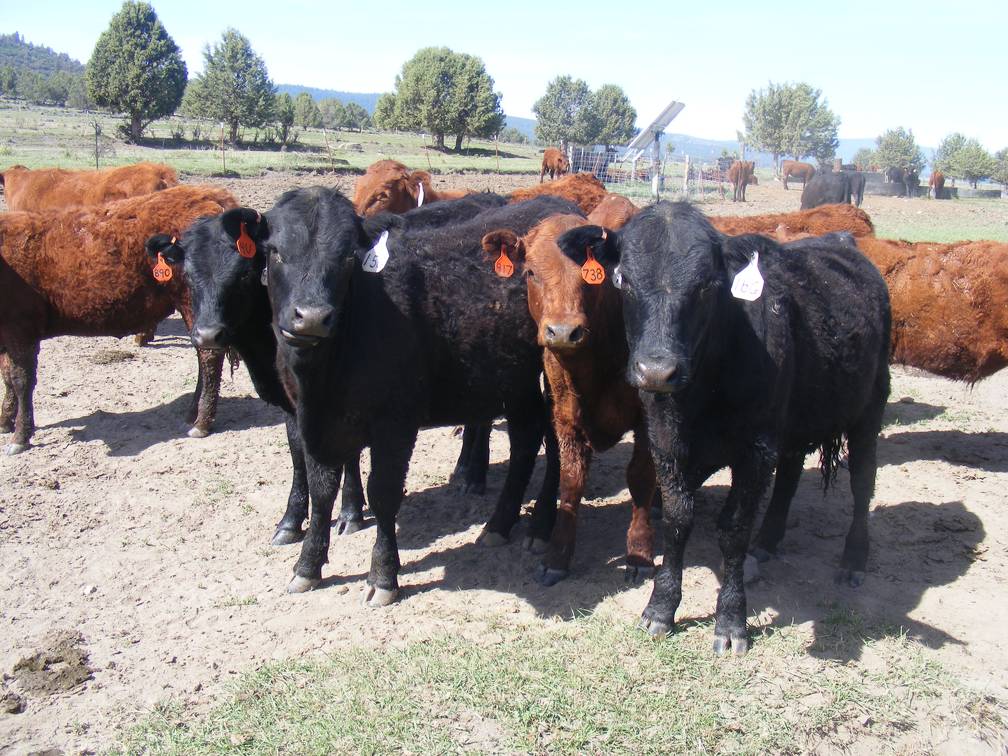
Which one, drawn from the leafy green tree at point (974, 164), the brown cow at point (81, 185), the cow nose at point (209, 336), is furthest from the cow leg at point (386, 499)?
the leafy green tree at point (974, 164)

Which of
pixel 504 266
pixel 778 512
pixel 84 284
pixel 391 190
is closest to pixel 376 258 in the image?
pixel 504 266

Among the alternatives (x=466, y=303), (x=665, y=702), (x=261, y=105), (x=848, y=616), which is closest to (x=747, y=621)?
(x=848, y=616)

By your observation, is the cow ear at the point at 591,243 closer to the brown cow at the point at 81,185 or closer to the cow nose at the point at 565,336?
the cow nose at the point at 565,336

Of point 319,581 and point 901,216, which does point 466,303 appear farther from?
point 901,216

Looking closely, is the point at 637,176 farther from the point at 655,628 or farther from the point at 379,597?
the point at 655,628

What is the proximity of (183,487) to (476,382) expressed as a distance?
2.84 meters

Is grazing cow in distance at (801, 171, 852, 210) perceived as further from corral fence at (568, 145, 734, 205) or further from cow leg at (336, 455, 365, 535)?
cow leg at (336, 455, 365, 535)

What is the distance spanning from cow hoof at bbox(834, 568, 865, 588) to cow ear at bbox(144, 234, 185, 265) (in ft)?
16.2

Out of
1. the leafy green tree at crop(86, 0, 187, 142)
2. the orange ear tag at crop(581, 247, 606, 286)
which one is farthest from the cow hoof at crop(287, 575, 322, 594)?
the leafy green tree at crop(86, 0, 187, 142)

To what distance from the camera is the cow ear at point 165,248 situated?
589 centimetres

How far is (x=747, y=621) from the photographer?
15.2 feet

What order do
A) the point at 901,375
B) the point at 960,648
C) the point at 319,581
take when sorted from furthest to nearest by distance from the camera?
the point at 901,375, the point at 319,581, the point at 960,648

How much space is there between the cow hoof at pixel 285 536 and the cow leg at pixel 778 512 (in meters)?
3.16

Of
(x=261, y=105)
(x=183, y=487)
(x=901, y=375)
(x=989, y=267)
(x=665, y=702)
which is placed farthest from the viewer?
(x=261, y=105)
